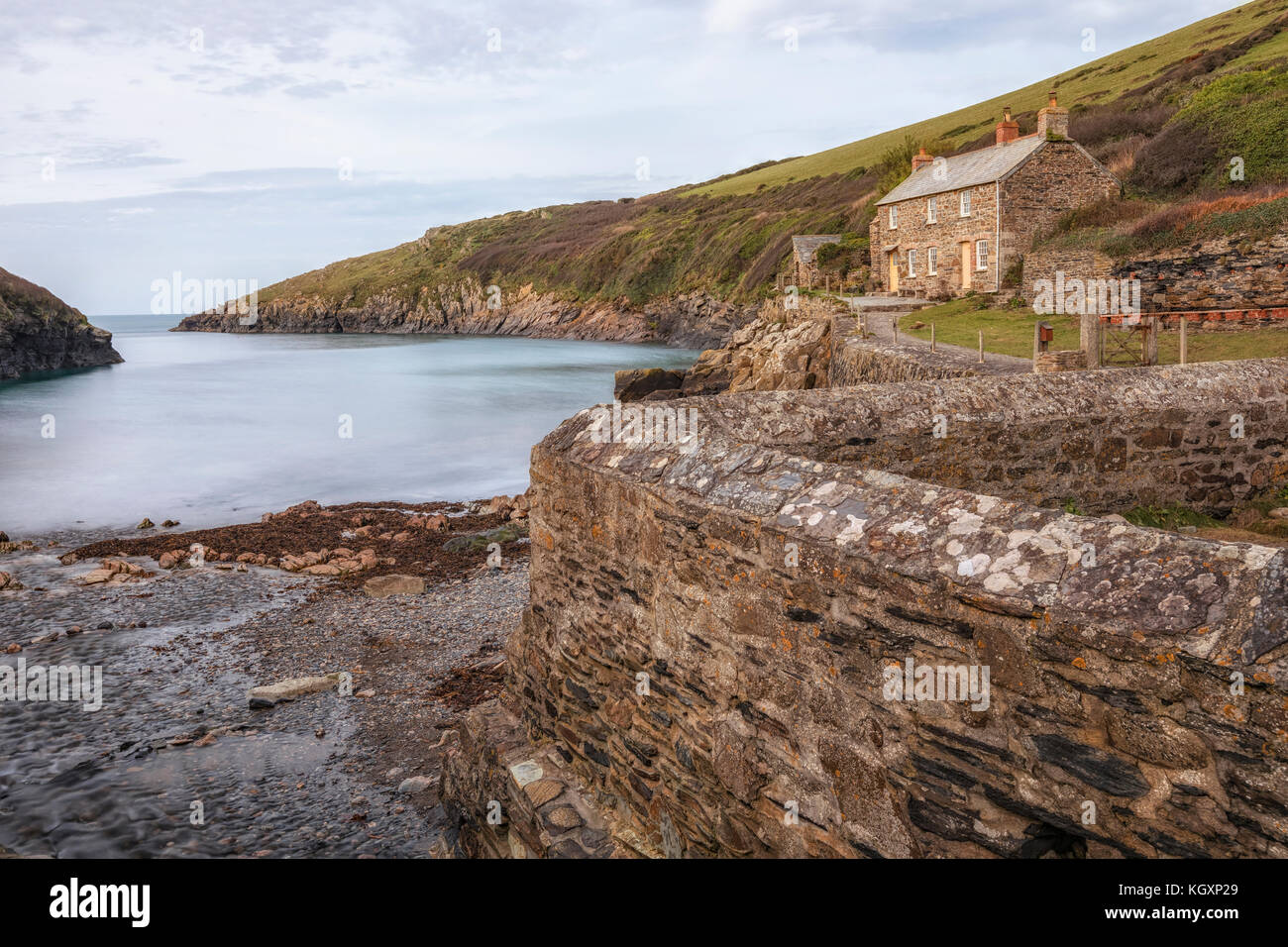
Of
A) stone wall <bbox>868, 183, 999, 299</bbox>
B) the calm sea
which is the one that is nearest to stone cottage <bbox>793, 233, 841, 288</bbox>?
stone wall <bbox>868, 183, 999, 299</bbox>

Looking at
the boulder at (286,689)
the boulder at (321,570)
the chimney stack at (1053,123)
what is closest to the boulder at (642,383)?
the chimney stack at (1053,123)

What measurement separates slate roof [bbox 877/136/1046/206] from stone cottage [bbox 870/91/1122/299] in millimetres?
58

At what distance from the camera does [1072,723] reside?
2895 millimetres

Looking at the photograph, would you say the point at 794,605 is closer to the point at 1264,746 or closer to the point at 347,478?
the point at 1264,746

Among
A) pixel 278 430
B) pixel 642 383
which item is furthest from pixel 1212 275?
pixel 278 430

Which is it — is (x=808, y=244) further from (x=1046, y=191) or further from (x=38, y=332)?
(x=38, y=332)

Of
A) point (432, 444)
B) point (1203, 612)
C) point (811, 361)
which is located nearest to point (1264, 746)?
point (1203, 612)

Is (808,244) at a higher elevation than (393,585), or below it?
higher

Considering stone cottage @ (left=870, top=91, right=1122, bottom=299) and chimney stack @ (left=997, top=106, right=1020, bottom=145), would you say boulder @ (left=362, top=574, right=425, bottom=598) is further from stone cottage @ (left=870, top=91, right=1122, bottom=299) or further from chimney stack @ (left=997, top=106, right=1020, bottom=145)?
chimney stack @ (left=997, top=106, right=1020, bottom=145)

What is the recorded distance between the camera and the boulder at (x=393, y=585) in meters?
16.5

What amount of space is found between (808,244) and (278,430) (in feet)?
103

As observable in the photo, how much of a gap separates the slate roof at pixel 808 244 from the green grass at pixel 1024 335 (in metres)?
17.1

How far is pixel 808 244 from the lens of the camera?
52750 millimetres

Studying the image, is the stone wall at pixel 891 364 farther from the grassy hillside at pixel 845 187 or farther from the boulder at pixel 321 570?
the boulder at pixel 321 570
